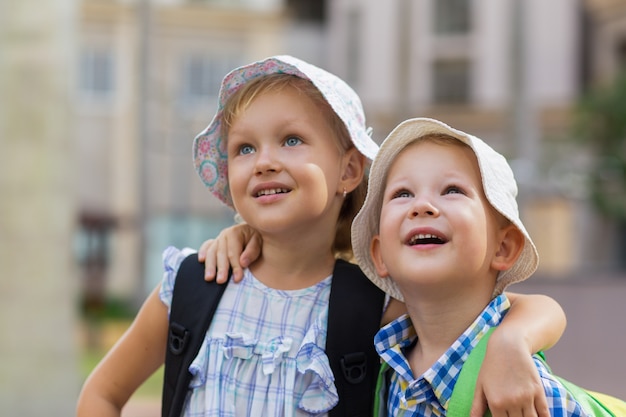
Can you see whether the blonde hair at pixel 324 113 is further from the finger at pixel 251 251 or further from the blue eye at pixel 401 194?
the blue eye at pixel 401 194

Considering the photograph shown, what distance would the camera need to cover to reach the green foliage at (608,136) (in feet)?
65.7

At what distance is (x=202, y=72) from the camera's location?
26094 mm

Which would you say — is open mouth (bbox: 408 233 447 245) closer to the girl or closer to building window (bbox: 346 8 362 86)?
the girl

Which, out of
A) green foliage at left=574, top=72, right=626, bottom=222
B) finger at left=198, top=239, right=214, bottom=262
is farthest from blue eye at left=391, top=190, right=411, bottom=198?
green foliage at left=574, top=72, right=626, bottom=222

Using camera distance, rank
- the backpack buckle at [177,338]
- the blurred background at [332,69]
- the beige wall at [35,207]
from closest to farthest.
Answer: the backpack buckle at [177,338] → the beige wall at [35,207] → the blurred background at [332,69]

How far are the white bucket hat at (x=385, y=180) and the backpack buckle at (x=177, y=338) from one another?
42cm

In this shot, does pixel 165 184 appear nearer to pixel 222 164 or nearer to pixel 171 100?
pixel 171 100

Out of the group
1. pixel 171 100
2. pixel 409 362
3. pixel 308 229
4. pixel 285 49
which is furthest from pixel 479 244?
pixel 285 49

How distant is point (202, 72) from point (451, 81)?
719 centimetres

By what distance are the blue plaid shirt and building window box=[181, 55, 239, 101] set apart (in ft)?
79.8

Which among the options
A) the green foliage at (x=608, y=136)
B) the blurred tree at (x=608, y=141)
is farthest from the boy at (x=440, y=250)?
the green foliage at (x=608, y=136)

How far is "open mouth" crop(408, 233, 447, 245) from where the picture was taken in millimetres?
1850

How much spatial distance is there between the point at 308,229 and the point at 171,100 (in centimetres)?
2309

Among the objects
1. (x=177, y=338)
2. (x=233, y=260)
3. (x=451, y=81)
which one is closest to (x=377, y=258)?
(x=233, y=260)
